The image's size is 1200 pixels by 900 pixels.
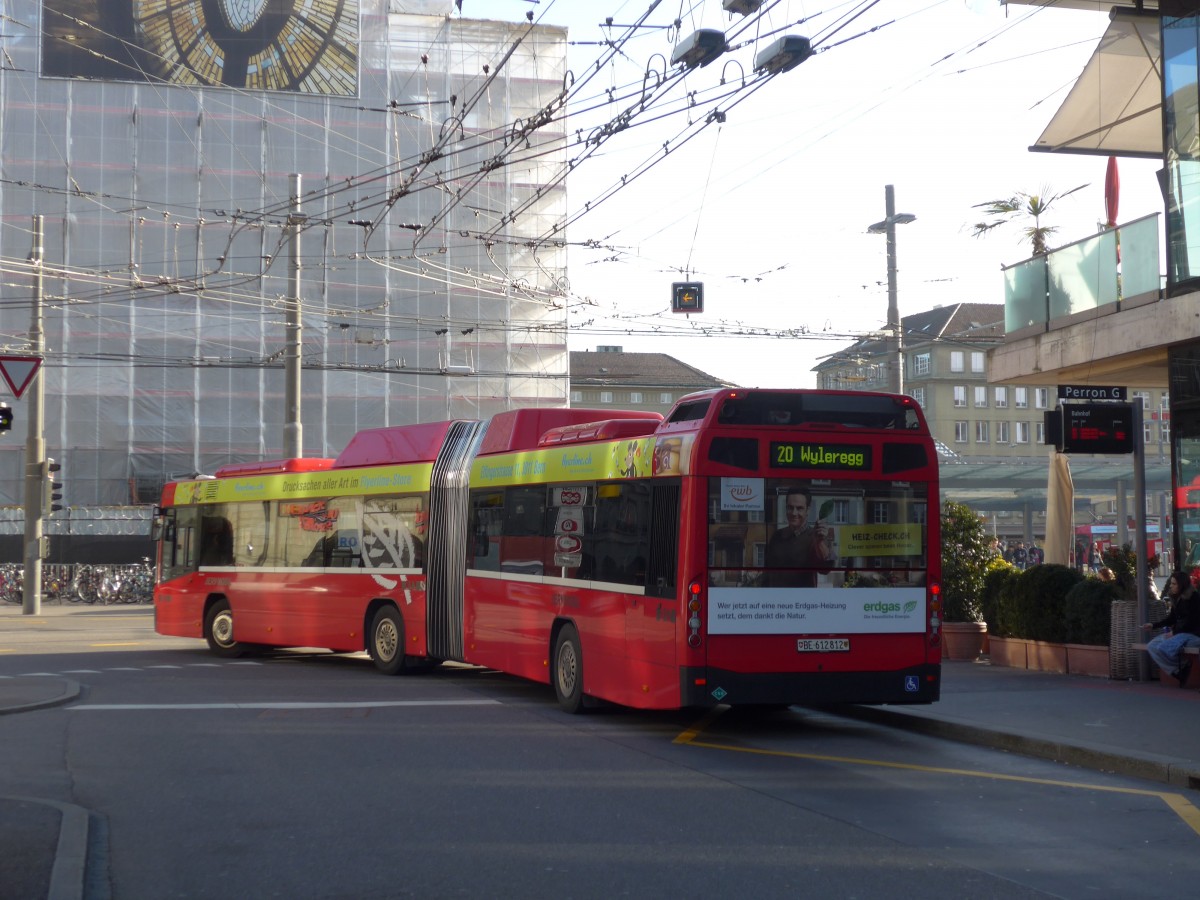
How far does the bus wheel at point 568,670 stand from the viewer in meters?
13.6

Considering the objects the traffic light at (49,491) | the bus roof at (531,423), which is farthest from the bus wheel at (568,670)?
the traffic light at (49,491)

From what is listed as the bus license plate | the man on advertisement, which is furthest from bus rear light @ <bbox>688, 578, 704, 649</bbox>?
the bus license plate

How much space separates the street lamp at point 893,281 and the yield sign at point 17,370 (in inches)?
588

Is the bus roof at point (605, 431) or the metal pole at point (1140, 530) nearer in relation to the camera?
the bus roof at point (605, 431)

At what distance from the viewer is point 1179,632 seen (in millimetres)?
14953

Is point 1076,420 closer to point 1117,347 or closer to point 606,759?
point 1117,347

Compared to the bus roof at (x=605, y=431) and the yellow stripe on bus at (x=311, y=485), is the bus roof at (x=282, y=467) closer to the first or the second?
the yellow stripe on bus at (x=311, y=485)

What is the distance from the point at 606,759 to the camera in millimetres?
10820

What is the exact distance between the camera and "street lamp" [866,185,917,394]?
25.1 metres

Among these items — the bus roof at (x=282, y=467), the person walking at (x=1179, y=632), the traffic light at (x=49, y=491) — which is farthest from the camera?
the traffic light at (x=49, y=491)

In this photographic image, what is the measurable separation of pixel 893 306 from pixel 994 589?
8871 millimetres

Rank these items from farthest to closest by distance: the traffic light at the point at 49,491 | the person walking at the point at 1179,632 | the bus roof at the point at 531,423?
the traffic light at the point at 49,491 → the bus roof at the point at 531,423 → the person walking at the point at 1179,632

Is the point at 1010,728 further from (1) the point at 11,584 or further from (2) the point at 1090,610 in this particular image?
(1) the point at 11,584

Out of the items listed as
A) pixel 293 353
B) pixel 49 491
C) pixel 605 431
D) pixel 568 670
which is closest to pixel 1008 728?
pixel 568 670
